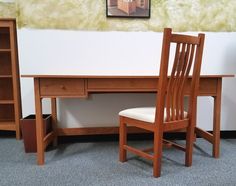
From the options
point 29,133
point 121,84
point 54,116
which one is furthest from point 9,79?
point 121,84

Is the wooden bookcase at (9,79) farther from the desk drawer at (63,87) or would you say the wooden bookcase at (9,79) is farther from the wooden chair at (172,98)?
the wooden chair at (172,98)

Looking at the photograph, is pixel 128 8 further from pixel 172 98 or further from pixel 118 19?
pixel 172 98

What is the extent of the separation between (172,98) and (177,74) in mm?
171

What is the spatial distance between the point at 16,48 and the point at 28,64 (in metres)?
0.24

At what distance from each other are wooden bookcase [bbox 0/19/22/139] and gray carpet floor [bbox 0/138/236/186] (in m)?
0.35

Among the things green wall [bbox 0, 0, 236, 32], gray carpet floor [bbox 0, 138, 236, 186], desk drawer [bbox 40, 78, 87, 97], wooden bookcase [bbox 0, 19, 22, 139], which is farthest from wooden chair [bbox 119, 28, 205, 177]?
wooden bookcase [bbox 0, 19, 22, 139]

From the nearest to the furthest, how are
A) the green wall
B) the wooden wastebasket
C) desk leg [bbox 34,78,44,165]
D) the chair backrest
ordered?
the chair backrest → desk leg [bbox 34,78,44,165] → the wooden wastebasket → the green wall

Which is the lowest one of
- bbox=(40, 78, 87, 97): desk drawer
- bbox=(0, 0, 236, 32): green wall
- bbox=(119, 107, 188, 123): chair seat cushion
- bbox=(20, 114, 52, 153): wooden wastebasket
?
bbox=(20, 114, 52, 153): wooden wastebasket

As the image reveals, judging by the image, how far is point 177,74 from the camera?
1491mm

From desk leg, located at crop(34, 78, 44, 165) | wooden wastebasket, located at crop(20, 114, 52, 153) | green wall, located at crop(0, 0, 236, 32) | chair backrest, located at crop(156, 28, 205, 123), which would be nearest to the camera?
chair backrest, located at crop(156, 28, 205, 123)

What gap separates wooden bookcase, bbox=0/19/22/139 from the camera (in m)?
2.21

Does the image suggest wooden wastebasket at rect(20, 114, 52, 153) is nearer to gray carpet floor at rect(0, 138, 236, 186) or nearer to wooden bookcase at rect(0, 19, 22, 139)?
gray carpet floor at rect(0, 138, 236, 186)

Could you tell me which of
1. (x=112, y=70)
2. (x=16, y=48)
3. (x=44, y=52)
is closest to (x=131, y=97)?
(x=112, y=70)

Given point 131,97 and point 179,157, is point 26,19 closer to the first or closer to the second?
point 131,97
